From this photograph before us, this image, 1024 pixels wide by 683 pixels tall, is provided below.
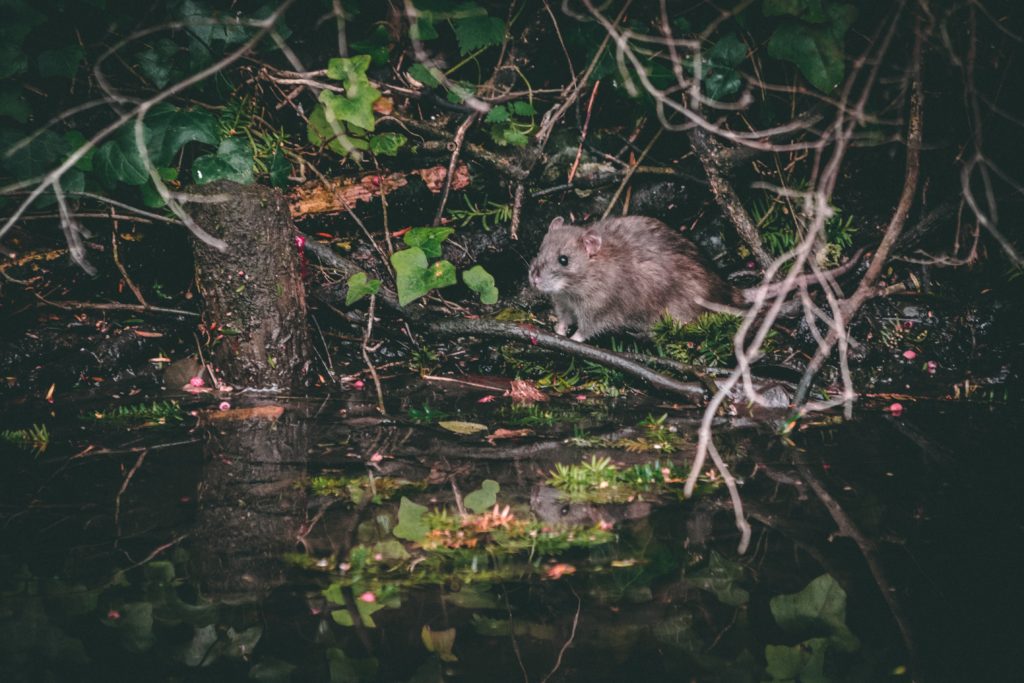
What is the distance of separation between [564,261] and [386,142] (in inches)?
62.4

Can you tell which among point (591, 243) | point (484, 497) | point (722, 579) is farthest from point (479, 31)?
point (722, 579)

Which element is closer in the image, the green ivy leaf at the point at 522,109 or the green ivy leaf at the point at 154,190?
the green ivy leaf at the point at 154,190

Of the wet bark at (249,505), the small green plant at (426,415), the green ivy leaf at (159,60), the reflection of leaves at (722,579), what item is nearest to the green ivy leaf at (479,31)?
the green ivy leaf at (159,60)

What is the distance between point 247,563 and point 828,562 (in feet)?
7.18

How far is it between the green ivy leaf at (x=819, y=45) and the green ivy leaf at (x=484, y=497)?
133 inches


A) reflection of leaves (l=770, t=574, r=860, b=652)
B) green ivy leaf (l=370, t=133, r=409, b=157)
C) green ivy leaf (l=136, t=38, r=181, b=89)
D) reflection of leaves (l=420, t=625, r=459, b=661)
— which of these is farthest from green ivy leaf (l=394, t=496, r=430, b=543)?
green ivy leaf (l=136, t=38, r=181, b=89)

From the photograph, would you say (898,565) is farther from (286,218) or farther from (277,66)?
(277,66)

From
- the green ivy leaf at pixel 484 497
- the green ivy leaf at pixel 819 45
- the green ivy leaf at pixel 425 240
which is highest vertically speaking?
the green ivy leaf at pixel 819 45

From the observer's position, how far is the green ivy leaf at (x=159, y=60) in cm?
483

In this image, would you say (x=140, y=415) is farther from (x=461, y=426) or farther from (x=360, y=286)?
(x=461, y=426)

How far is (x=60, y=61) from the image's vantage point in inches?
187

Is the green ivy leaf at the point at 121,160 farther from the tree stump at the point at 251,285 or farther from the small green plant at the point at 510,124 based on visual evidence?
the small green plant at the point at 510,124

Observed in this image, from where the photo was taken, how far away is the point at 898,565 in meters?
2.63

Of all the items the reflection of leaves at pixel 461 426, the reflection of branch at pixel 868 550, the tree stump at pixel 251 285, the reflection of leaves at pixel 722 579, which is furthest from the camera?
the tree stump at pixel 251 285
